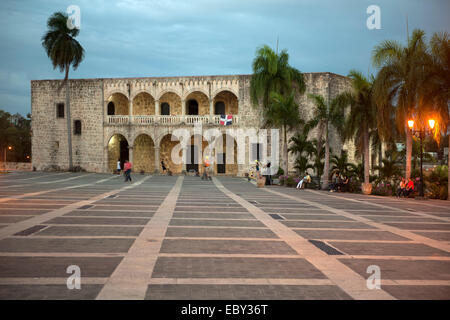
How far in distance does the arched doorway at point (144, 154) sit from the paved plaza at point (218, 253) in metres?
26.8

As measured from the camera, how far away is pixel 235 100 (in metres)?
37.9

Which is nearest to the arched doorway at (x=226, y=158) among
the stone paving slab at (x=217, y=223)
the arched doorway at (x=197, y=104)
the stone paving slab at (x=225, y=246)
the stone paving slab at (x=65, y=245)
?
the arched doorway at (x=197, y=104)

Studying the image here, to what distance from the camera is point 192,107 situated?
38531mm

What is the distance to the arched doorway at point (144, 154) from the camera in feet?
127

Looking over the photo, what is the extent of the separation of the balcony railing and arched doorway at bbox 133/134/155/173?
2468 millimetres

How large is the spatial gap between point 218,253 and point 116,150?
33.9 meters

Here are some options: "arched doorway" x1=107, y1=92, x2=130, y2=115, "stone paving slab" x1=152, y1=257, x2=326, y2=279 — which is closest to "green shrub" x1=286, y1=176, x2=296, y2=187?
"stone paving slab" x1=152, y1=257, x2=326, y2=279

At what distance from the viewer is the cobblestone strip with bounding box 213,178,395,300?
4785 mm

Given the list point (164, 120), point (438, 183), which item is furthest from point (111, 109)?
point (438, 183)

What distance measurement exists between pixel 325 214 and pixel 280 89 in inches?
772

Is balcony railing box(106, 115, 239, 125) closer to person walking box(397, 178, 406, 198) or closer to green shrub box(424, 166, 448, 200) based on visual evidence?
person walking box(397, 178, 406, 198)

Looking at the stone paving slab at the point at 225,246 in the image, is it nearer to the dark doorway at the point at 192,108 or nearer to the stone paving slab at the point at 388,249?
the stone paving slab at the point at 388,249
